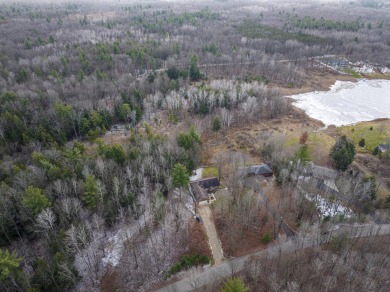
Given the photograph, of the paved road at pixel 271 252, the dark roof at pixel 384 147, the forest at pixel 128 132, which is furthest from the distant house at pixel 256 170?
the dark roof at pixel 384 147

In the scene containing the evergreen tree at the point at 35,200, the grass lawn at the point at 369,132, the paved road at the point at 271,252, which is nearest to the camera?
the paved road at the point at 271,252

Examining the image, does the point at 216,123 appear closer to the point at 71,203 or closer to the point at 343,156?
the point at 343,156

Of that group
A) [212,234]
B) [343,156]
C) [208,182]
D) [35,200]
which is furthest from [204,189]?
[343,156]

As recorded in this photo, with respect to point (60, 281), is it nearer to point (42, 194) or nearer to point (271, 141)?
point (42, 194)

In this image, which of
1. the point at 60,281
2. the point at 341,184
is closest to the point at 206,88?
the point at 341,184

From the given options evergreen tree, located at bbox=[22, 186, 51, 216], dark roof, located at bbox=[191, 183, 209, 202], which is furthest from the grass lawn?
evergreen tree, located at bbox=[22, 186, 51, 216]

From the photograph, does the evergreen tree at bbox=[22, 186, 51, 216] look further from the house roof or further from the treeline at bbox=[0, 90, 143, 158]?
the house roof

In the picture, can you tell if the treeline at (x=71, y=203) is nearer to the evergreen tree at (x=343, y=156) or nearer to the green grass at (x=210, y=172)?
the green grass at (x=210, y=172)
